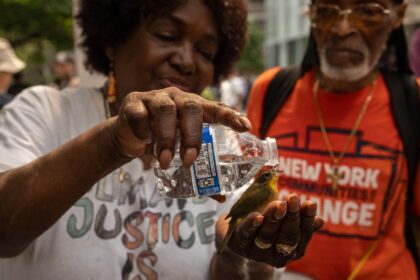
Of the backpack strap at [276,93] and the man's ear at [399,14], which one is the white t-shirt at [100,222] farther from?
the man's ear at [399,14]

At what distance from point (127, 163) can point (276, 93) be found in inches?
57.8

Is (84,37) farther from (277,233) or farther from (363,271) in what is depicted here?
(363,271)

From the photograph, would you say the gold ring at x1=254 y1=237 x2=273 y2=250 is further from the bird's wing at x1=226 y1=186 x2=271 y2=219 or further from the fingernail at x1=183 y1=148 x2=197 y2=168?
the fingernail at x1=183 y1=148 x2=197 y2=168

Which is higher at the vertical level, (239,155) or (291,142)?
(239,155)

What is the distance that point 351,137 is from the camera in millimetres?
2727

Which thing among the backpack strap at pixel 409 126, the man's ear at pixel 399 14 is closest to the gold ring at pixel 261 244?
the backpack strap at pixel 409 126

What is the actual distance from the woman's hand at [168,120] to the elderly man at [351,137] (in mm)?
1461

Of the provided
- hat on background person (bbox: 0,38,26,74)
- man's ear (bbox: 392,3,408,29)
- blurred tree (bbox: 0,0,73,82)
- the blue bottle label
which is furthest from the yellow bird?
blurred tree (bbox: 0,0,73,82)

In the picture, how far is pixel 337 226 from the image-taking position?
2605 mm

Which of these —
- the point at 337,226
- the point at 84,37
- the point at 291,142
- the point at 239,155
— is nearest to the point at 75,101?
the point at 84,37

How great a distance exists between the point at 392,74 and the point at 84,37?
1720 millimetres

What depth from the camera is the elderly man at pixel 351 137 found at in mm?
2586

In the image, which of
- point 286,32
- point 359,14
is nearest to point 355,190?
point 359,14

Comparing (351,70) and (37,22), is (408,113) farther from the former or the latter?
(37,22)
